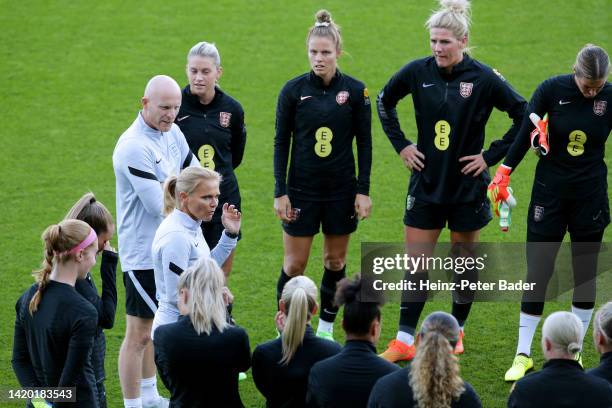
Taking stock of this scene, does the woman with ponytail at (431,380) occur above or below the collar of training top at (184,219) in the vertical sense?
below

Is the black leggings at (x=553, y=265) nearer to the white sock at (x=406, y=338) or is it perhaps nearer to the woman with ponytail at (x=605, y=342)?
the white sock at (x=406, y=338)

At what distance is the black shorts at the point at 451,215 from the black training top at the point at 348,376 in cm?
227

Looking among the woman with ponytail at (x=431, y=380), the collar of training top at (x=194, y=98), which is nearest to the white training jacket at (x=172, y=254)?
the woman with ponytail at (x=431, y=380)

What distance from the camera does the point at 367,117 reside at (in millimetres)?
6332

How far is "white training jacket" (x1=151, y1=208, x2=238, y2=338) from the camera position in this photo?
4781mm

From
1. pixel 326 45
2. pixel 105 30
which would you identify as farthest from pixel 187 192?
pixel 105 30

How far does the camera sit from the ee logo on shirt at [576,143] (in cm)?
589

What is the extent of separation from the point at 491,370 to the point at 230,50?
7.77m

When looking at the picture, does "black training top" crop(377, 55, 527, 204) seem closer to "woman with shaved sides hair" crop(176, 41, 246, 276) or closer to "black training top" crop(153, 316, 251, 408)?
"woman with shaved sides hair" crop(176, 41, 246, 276)

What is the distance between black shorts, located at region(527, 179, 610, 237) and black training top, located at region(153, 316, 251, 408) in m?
2.57

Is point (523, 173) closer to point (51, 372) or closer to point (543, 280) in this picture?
point (543, 280)

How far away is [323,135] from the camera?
6.28 metres

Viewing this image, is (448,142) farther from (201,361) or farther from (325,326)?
(201,361)

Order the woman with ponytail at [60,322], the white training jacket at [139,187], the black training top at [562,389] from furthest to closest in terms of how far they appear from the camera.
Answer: the white training jacket at [139,187] → the woman with ponytail at [60,322] → the black training top at [562,389]
